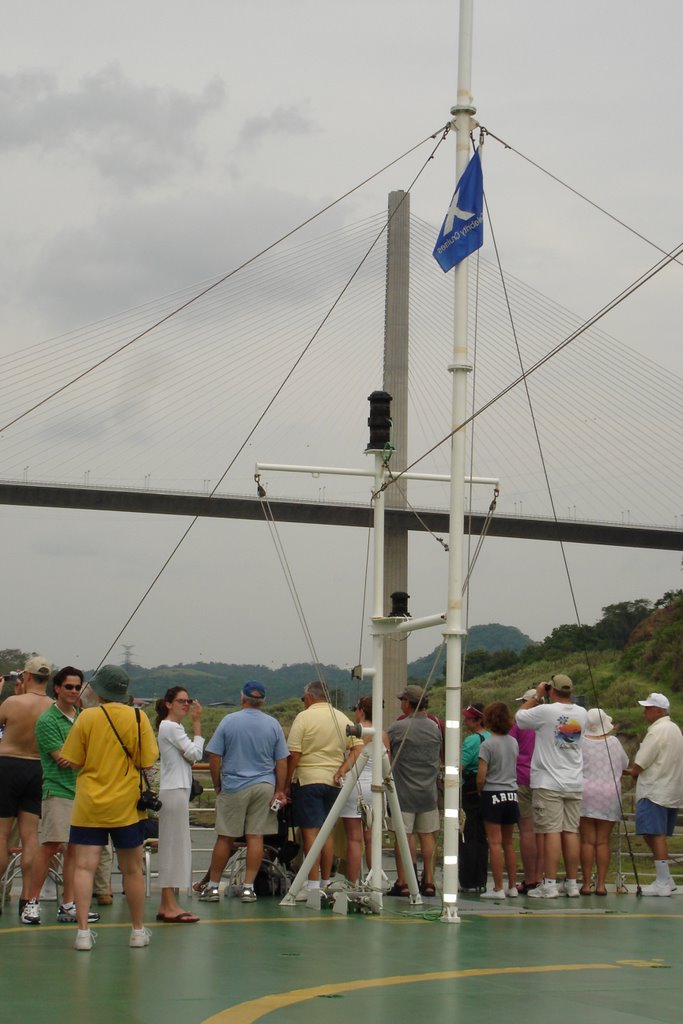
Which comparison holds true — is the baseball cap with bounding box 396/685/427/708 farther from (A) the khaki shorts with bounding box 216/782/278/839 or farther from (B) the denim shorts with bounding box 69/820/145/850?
(B) the denim shorts with bounding box 69/820/145/850

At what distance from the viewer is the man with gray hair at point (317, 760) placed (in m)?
8.52

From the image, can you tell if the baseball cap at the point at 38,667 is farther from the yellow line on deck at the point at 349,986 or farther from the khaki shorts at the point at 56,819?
the yellow line on deck at the point at 349,986

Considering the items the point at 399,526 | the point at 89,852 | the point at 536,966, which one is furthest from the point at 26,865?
the point at 399,526

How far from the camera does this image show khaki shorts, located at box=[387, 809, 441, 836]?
28.6 feet

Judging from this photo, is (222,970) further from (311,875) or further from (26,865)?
(311,875)

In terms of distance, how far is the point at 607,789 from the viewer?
9250 millimetres

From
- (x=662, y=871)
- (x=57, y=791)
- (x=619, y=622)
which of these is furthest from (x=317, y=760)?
(x=619, y=622)

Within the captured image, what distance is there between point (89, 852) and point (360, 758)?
2.25 metres

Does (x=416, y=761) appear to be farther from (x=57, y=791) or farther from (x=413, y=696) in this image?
(x=57, y=791)

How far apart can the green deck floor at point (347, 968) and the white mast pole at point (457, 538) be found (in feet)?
1.41

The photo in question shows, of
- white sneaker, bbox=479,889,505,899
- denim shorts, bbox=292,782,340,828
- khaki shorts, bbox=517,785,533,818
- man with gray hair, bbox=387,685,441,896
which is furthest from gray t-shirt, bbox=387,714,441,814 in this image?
khaki shorts, bbox=517,785,533,818

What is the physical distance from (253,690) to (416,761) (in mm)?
1218

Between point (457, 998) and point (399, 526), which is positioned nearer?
point (457, 998)

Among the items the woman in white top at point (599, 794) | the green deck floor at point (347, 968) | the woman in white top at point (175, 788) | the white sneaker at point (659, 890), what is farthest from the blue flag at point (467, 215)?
the white sneaker at point (659, 890)
